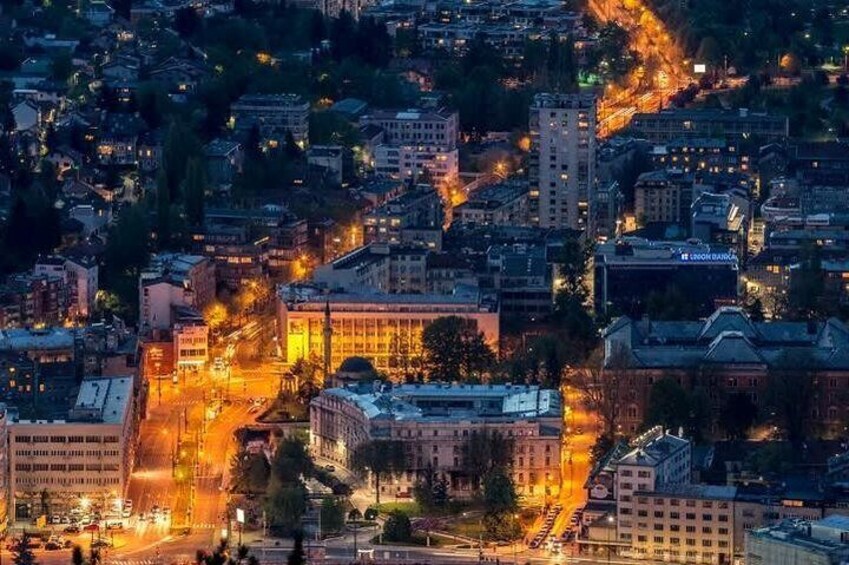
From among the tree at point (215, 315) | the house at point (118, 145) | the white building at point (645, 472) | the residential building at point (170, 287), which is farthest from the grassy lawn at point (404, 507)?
the house at point (118, 145)

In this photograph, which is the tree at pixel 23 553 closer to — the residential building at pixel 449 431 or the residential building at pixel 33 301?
the residential building at pixel 449 431

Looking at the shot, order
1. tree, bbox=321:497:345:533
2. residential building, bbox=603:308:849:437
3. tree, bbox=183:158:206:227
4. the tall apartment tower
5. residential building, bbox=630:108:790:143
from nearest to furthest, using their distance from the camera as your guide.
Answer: tree, bbox=321:497:345:533 < residential building, bbox=603:308:849:437 < tree, bbox=183:158:206:227 < the tall apartment tower < residential building, bbox=630:108:790:143

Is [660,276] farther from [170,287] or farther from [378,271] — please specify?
[170,287]

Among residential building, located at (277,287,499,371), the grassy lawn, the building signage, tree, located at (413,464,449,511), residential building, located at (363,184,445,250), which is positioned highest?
residential building, located at (363,184,445,250)

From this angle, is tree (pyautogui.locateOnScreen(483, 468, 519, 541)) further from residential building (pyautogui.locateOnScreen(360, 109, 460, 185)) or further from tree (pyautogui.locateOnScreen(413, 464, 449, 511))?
residential building (pyautogui.locateOnScreen(360, 109, 460, 185))

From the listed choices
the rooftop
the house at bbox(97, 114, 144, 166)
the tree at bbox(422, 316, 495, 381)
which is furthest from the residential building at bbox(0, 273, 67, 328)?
the house at bbox(97, 114, 144, 166)

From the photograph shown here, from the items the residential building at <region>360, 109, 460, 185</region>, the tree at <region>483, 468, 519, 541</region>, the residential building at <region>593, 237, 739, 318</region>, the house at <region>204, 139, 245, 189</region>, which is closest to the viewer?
the tree at <region>483, 468, 519, 541</region>

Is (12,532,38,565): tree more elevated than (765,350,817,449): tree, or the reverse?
(765,350,817,449): tree
